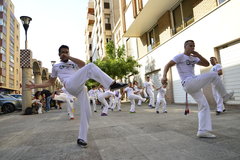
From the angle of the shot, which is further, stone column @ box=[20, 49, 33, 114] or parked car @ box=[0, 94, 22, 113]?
parked car @ box=[0, 94, 22, 113]

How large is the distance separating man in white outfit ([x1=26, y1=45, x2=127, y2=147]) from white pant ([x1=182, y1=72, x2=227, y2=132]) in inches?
53.0

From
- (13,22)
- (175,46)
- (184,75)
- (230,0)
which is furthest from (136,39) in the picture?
(13,22)

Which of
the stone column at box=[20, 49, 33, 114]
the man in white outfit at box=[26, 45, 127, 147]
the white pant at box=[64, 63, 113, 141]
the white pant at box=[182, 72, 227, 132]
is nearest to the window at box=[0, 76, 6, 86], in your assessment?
the stone column at box=[20, 49, 33, 114]

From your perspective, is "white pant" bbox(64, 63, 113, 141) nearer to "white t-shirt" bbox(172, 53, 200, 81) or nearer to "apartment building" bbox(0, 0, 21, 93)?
"white t-shirt" bbox(172, 53, 200, 81)

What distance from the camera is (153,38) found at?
18.1 metres

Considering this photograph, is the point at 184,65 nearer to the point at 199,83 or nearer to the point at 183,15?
the point at 199,83

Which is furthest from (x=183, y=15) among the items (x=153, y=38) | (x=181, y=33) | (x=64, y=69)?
(x=64, y=69)

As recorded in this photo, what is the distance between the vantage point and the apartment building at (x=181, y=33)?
890 centimetres

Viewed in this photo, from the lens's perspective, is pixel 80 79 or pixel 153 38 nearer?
pixel 80 79

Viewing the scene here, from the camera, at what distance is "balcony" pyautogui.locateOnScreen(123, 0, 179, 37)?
13719 mm

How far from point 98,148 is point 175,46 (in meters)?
11.6

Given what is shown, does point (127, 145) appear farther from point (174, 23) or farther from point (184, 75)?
point (174, 23)

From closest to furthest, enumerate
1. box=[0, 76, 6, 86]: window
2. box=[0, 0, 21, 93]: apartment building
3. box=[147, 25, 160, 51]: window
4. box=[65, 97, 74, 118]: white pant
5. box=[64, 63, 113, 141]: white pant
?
box=[64, 63, 113, 141]: white pant, box=[65, 97, 74, 118]: white pant, box=[147, 25, 160, 51]: window, box=[0, 76, 6, 86]: window, box=[0, 0, 21, 93]: apartment building

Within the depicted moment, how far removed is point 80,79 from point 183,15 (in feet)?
39.2
